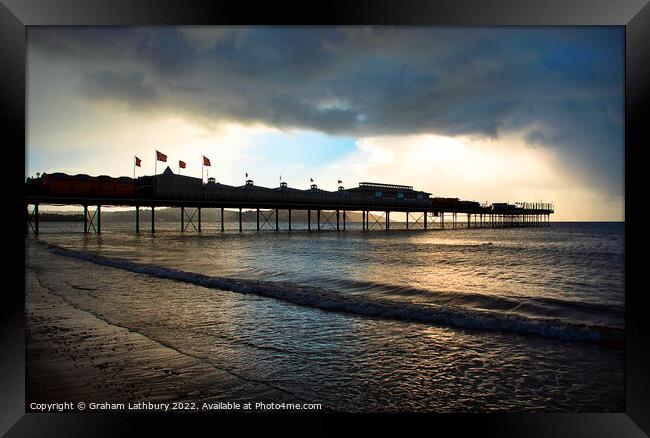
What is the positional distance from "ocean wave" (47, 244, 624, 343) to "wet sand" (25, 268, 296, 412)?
323 centimetres

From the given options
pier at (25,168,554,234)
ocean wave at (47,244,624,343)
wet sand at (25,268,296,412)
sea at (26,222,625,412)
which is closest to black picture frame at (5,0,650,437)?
wet sand at (25,268,296,412)

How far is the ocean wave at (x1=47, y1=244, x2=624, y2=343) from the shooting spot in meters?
5.21

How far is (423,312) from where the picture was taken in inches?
247

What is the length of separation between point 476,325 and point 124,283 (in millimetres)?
7781
